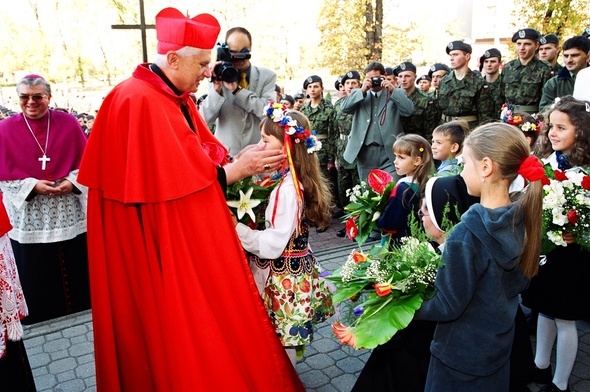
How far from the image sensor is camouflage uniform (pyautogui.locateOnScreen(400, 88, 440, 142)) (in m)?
7.30

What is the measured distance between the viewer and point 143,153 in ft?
8.59

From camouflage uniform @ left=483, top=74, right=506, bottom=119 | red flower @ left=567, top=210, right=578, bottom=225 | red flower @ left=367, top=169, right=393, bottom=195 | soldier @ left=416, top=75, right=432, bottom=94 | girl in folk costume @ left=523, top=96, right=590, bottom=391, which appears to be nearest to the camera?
red flower @ left=567, top=210, right=578, bottom=225

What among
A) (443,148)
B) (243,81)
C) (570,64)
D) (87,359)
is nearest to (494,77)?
(570,64)

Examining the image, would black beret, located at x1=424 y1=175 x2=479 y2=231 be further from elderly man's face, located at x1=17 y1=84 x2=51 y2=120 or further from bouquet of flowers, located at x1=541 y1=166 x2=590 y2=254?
elderly man's face, located at x1=17 y1=84 x2=51 y2=120

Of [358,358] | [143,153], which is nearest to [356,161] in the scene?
[358,358]

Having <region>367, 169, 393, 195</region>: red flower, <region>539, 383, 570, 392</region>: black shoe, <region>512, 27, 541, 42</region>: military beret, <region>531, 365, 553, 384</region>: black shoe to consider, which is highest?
<region>512, 27, 541, 42</region>: military beret

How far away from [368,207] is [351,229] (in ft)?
0.70

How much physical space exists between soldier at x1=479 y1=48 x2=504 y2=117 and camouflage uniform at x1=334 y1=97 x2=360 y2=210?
2011 mm

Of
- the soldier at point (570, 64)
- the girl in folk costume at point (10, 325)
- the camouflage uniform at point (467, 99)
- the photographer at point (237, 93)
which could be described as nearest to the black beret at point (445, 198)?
the photographer at point (237, 93)

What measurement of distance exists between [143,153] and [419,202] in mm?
1907

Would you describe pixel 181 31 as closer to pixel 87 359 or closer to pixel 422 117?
pixel 87 359

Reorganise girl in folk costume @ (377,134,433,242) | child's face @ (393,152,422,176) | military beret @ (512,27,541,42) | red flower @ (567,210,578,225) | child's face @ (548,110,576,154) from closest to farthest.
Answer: red flower @ (567,210,578,225) < child's face @ (548,110,576,154) < girl in folk costume @ (377,134,433,242) < child's face @ (393,152,422,176) < military beret @ (512,27,541,42)

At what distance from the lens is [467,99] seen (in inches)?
275

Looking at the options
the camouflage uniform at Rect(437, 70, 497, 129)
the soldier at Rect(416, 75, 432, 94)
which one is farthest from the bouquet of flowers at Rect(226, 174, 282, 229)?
the soldier at Rect(416, 75, 432, 94)
